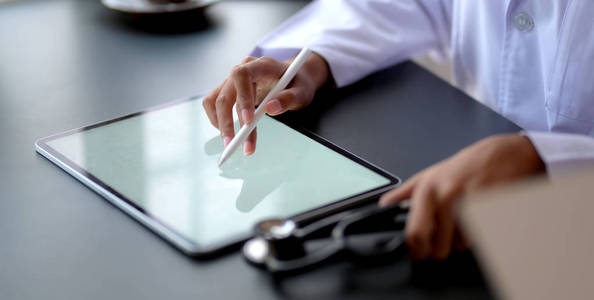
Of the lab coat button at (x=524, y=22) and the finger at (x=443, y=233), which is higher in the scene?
the lab coat button at (x=524, y=22)

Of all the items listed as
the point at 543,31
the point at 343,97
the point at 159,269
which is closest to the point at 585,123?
the point at 543,31

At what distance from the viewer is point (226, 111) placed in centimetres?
105

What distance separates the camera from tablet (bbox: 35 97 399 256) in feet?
2.75

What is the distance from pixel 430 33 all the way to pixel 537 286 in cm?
109

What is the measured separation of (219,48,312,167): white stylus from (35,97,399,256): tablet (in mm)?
22

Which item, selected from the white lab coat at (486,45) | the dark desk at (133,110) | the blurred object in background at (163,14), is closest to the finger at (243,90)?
the dark desk at (133,110)

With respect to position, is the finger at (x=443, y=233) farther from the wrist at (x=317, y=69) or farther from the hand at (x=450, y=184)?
the wrist at (x=317, y=69)

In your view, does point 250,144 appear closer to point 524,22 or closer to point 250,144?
point 250,144

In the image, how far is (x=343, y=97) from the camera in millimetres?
1226

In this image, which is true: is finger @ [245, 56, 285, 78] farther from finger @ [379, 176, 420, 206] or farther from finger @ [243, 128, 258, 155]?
finger @ [379, 176, 420, 206]

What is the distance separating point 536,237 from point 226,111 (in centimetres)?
64

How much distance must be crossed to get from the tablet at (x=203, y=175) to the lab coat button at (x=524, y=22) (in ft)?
1.49

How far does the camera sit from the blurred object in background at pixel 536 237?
47cm

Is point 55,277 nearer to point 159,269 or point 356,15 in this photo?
point 159,269
